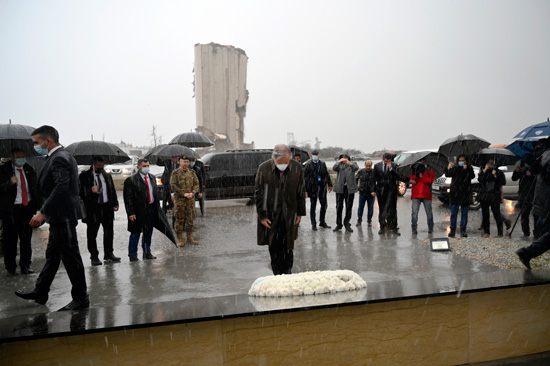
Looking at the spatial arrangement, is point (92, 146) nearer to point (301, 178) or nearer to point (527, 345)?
point (301, 178)

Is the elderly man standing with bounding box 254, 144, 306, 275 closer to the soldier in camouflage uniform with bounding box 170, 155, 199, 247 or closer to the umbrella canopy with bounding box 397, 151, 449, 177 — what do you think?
the soldier in camouflage uniform with bounding box 170, 155, 199, 247

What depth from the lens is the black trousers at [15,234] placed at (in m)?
6.81

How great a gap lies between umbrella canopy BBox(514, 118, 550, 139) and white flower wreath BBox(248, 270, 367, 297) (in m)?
7.55

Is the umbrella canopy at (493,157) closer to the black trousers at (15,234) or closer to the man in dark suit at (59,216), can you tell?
the man in dark suit at (59,216)

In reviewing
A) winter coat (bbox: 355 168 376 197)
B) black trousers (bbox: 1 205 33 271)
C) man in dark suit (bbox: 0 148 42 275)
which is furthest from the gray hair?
winter coat (bbox: 355 168 376 197)

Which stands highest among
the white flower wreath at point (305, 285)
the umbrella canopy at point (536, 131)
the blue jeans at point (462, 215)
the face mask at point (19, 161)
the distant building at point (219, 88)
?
the distant building at point (219, 88)

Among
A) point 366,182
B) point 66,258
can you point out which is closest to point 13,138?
point 66,258

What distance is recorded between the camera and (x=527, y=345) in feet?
12.2

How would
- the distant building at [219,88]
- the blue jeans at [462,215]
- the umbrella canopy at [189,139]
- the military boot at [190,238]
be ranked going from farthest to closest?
1. the distant building at [219,88]
2. the umbrella canopy at [189,139]
3. the blue jeans at [462,215]
4. the military boot at [190,238]

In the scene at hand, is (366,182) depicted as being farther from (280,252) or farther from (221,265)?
(280,252)

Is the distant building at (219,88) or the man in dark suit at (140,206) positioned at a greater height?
the distant building at (219,88)

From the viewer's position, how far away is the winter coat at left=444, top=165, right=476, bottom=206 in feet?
30.6

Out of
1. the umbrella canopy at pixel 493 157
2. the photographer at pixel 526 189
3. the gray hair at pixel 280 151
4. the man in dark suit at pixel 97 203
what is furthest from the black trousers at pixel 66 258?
the umbrella canopy at pixel 493 157

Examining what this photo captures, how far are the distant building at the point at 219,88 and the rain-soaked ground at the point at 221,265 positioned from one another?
27547mm
